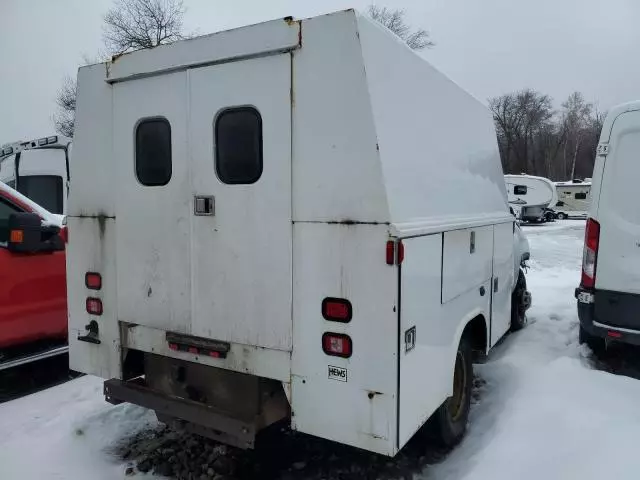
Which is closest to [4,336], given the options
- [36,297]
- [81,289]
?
[36,297]

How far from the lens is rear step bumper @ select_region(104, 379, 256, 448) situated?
9.81 ft

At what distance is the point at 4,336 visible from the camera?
4945 millimetres

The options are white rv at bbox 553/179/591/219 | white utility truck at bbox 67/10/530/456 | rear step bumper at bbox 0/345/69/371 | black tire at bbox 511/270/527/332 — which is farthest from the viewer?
white rv at bbox 553/179/591/219

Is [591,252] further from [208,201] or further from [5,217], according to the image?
[5,217]

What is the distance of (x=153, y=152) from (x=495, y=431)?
3074 millimetres

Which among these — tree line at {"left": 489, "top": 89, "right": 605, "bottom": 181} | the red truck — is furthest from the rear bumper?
tree line at {"left": 489, "top": 89, "right": 605, "bottom": 181}

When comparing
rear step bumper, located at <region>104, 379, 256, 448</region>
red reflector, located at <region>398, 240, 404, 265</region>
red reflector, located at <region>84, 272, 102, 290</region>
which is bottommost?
rear step bumper, located at <region>104, 379, 256, 448</region>

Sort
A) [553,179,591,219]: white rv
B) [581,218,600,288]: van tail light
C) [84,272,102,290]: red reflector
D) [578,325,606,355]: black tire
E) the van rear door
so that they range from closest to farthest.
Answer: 1. [84,272,102,290]: red reflector
2. the van rear door
3. [581,218,600,288]: van tail light
4. [578,325,606,355]: black tire
5. [553,179,591,219]: white rv

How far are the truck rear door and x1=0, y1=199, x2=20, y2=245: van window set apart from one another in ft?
7.01

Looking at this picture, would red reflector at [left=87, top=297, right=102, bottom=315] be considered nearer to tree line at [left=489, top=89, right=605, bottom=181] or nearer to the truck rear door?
the truck rear door

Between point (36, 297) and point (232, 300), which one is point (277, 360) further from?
point (36, 297)

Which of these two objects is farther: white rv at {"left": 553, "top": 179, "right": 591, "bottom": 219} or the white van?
white rv at {"left": 553, "top": 179, "right": 591, "bottom": 219}

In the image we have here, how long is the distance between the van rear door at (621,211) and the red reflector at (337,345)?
3227 millimetres

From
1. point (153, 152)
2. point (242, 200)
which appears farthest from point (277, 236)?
point (153, 152)
